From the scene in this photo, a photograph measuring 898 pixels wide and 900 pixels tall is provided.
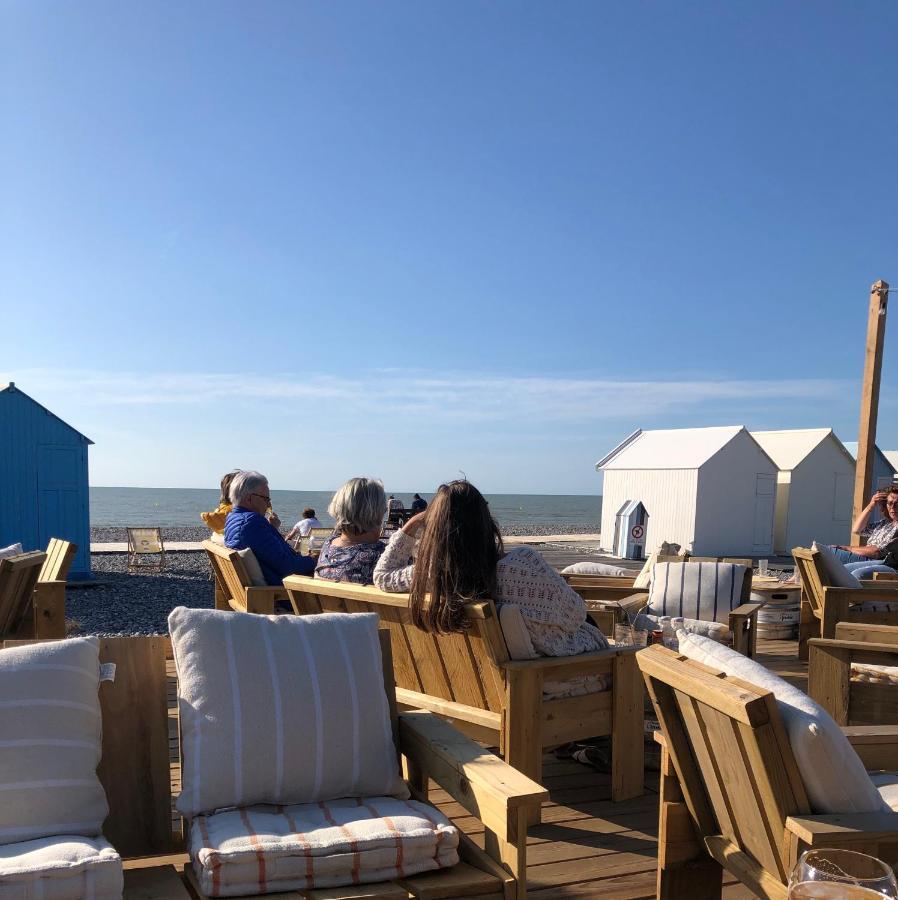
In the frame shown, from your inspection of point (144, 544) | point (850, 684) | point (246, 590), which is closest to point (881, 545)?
point (850, 684)

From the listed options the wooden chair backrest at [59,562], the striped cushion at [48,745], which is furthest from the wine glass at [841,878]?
the wooden chair backrest at [59,562]

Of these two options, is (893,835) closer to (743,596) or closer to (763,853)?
(763,853)

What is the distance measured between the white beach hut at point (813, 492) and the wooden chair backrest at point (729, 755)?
2647 cm

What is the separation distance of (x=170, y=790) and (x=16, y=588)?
2970 mm

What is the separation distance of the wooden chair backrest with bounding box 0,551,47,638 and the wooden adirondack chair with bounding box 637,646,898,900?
340cm

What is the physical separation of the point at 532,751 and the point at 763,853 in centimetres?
138

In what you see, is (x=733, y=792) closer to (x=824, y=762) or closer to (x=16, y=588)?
(x=824, y=762)

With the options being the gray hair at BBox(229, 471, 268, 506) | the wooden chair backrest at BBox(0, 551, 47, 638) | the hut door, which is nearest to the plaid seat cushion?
the wooden chair backrest at BBox(0, 551, 47, 638)

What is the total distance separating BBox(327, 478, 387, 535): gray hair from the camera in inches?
173

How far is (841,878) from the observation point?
1218mm

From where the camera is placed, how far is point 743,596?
239 inches

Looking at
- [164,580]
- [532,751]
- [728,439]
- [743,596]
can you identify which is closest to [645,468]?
[728,439]

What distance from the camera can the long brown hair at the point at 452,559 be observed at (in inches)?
132

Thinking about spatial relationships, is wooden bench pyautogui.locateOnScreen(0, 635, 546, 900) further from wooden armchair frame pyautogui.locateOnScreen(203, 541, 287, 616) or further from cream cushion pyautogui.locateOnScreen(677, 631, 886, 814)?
wooden armchair frame pyautogui.locateOnScreen(203, 541, 287, 616)
